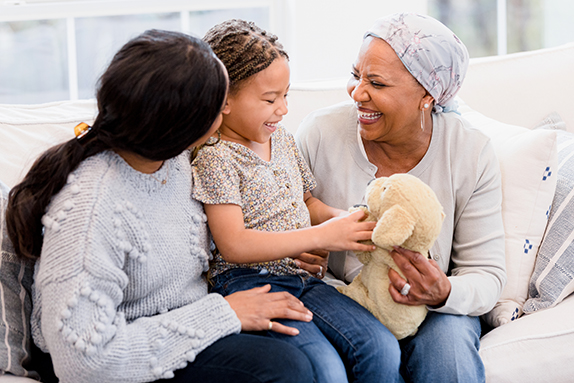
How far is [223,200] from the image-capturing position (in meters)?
1.23

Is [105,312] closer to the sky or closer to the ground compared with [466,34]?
closer to the ground

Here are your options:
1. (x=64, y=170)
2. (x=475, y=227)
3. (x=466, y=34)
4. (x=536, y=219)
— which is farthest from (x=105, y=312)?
(x=466, y=34)

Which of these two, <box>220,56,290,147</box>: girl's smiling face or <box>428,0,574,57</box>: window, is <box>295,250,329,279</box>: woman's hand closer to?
<box>220,56,290,147</box>: girl's smiling face

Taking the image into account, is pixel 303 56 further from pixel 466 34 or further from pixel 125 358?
pixel 125 358

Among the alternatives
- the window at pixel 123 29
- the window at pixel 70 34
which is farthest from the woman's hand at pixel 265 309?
the window at pixel 70 34

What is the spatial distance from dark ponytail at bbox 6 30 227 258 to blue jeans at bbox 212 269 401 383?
0.42 m

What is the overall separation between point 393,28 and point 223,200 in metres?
0.66

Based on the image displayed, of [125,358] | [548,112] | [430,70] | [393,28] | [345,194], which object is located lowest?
[125,358]

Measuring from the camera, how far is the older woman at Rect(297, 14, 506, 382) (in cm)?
136

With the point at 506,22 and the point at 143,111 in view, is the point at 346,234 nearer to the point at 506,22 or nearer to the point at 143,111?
the point at 143,111

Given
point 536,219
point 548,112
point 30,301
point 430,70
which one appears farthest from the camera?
point 548,112

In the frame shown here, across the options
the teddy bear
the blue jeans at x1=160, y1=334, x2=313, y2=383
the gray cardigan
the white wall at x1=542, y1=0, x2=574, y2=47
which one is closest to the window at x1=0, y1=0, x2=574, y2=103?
the white wall at x1=542, y1=0, x2=574, y2=47

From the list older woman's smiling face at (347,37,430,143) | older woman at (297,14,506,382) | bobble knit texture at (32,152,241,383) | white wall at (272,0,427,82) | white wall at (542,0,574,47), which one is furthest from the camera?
white wall at (542,0,574,47)

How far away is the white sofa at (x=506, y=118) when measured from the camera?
1301mm
